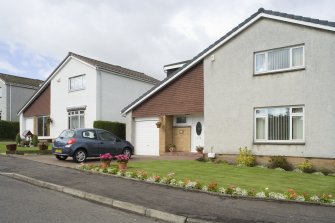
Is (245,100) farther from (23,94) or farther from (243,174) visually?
(23,94)

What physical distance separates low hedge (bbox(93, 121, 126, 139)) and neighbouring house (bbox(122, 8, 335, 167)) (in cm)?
635

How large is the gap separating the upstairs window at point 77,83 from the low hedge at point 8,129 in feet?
35.2

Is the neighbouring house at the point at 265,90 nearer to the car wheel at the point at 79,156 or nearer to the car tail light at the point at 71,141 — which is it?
the car wheel at the point at 79,156

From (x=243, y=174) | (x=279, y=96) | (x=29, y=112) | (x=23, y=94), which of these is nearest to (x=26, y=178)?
(x=243, y=174)

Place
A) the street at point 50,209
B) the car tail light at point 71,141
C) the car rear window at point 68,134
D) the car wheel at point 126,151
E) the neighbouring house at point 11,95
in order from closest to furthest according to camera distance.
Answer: the street at point 50,209, the car tail light at point 71,141, the car rear window at point 68,134, the car wheel at point 126,151, the neighbouring house at point 11,95

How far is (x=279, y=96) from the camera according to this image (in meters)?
15.5

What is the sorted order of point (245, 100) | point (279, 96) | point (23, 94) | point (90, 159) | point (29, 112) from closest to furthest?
point (279, 96) → point (245, 100) → point (90, 159) → point (29, 112) → point (23, 94)

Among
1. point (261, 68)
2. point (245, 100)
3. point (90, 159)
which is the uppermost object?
point (261, 68)

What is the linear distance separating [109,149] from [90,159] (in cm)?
137

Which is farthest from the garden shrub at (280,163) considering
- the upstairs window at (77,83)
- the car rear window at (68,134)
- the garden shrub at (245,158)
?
the upstairs window at (77,83)

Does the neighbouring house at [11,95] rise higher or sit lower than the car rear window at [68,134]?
higher

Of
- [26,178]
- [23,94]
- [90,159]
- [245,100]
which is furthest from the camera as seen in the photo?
[23,94]

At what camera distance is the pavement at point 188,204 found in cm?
721

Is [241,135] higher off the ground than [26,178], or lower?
higher
